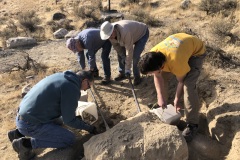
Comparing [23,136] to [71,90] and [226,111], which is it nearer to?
[71,90]

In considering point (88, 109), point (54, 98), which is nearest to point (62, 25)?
point (88, 109)

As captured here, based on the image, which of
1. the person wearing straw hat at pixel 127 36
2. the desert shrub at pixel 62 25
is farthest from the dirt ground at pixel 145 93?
the desert shrub at pixel 62 25

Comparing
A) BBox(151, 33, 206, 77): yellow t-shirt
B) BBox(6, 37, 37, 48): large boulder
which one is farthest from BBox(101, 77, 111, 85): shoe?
BBox(6, 37, 37, 48): large boulder

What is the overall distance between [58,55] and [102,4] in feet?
23.9

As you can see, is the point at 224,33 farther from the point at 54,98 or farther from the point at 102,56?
the point at 54,98

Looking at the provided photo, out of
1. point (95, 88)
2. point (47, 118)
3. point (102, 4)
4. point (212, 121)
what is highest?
point (47, 118)

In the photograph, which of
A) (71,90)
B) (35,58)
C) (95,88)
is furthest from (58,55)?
(71,90)

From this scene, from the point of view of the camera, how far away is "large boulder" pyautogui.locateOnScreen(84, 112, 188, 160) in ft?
11.2

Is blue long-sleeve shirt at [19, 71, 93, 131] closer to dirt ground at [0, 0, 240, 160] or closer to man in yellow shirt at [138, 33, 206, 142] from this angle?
dirt ground at [0, 0, 240, 160]

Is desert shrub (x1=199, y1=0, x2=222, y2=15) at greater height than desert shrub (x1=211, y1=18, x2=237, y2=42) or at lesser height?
lesser

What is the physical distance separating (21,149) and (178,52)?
2.52 meters

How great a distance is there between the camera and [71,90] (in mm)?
3531

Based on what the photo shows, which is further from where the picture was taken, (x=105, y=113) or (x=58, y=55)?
(x=58, y=55)

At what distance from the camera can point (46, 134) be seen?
3.92 meters
